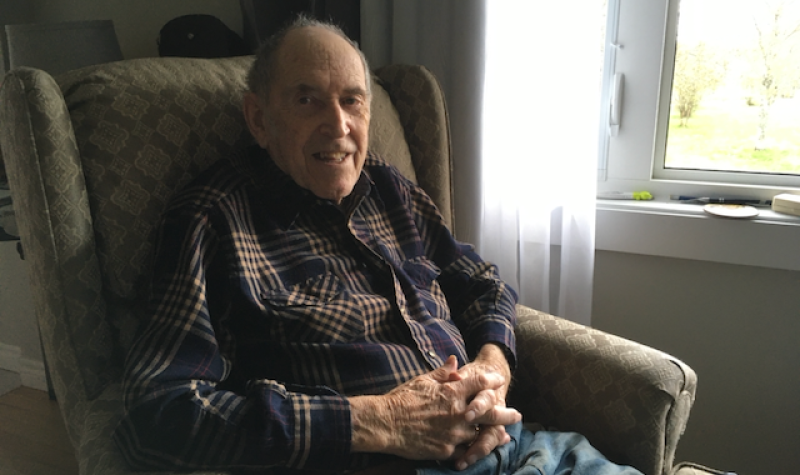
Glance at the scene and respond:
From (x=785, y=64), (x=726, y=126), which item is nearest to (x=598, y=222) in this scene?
(x=726, y=126)

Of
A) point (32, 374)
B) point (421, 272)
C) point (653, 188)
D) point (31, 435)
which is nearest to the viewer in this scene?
point (421, 272)

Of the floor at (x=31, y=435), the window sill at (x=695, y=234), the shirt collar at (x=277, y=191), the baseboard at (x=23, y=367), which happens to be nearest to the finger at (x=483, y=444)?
the shirt collar at (x=277, y=191)

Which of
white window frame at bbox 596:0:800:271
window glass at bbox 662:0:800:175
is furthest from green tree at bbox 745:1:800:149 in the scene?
white window frame at bbox 596:0:800:271

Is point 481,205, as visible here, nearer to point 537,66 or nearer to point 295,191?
point 537,66

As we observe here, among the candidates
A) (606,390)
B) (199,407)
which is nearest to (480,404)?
(606,390)

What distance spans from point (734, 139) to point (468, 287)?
0.99m

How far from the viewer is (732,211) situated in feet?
4.95

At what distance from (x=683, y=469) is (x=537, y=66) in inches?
39.0

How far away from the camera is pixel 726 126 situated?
5.40 ft

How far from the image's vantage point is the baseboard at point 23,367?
7.52 ft

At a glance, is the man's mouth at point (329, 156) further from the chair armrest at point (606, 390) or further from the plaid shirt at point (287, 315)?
the chair armrest at point (606, 390)

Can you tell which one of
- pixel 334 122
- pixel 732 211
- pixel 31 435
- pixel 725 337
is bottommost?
pixel 31 435

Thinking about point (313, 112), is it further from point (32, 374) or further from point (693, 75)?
point (32, 374)

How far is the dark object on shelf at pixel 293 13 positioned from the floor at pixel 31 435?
149 centimetres
